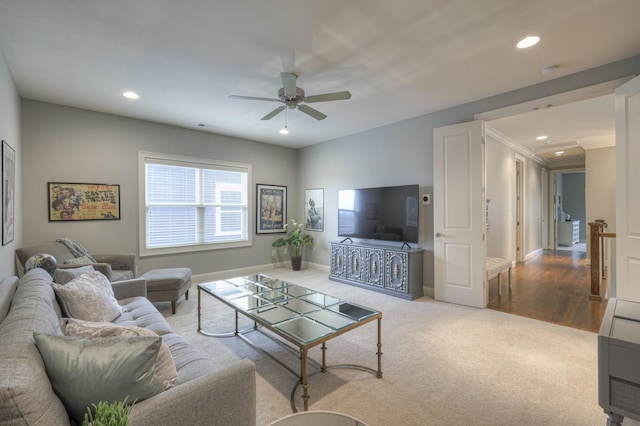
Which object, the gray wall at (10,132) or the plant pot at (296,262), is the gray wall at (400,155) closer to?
the plant pot at (296,262)

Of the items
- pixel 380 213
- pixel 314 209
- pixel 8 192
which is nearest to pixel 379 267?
pixel 380 213

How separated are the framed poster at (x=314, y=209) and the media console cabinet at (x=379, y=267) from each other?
0.94 m

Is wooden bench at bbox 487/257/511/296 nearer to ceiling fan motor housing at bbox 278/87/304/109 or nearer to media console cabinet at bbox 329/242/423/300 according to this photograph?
media console cabinet at bbox 329/242/423/300

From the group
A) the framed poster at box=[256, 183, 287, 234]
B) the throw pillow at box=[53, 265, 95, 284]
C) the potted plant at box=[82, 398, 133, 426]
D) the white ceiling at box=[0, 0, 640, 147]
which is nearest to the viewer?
Result: the potted plant at box=[82, 398, 133, 426]

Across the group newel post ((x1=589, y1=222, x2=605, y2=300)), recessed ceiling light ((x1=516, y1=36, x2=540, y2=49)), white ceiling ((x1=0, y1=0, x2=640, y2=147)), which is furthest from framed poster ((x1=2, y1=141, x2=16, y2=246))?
newel post ((x1=589, y1=222, x2=605, y2=300))

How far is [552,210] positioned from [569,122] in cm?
505

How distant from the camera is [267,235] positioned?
6137 millimetres

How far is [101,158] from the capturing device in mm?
4203

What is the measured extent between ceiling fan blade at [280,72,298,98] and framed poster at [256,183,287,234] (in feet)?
10.6

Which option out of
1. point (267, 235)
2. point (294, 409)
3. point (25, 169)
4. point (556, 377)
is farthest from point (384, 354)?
point (25, 169)

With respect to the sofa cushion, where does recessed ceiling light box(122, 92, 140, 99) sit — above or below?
above

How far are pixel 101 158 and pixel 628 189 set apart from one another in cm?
623

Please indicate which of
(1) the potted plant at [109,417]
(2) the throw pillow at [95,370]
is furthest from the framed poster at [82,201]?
(1) the potted plant at [109,417]

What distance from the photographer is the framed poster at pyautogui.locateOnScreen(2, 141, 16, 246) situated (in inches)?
101
